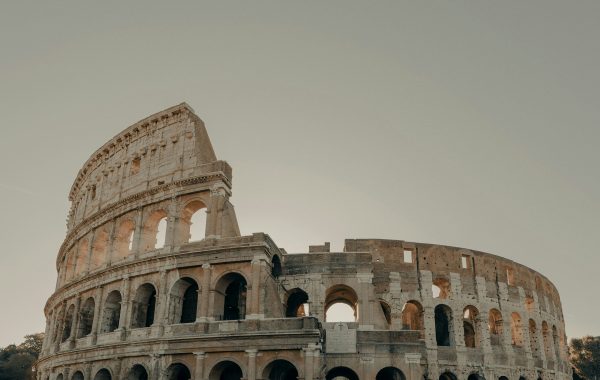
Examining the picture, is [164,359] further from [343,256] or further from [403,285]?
[403,285]

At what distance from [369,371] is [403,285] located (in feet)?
20.2

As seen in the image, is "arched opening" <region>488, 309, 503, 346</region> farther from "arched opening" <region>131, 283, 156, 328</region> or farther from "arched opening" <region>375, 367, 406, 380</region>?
"arched opening" <region>131, 283, 156, 328</region>

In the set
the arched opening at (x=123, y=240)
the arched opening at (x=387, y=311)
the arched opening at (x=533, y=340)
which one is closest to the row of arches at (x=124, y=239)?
the arched opening at (x=123, y=240)

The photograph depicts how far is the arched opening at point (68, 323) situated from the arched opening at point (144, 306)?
597 cm

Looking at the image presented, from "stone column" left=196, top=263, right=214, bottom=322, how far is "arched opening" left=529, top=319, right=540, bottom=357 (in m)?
19.6

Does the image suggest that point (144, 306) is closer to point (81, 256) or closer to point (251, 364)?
point (251, 364)

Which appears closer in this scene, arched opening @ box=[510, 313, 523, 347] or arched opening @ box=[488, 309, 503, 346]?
arched opening @ box=[488, 309, 503, 346]

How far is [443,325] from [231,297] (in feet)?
39.3

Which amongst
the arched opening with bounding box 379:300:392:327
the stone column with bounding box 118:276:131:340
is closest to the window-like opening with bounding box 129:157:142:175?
the stone column with bounding box 118:276:131:340

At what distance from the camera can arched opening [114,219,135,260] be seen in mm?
25141

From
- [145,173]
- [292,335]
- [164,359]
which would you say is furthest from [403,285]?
[145,173]

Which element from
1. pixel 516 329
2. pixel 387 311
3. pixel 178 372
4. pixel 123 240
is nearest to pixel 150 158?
pixel 123 240

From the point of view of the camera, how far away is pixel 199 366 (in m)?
19.5

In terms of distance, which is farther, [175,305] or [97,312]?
[97,312]
